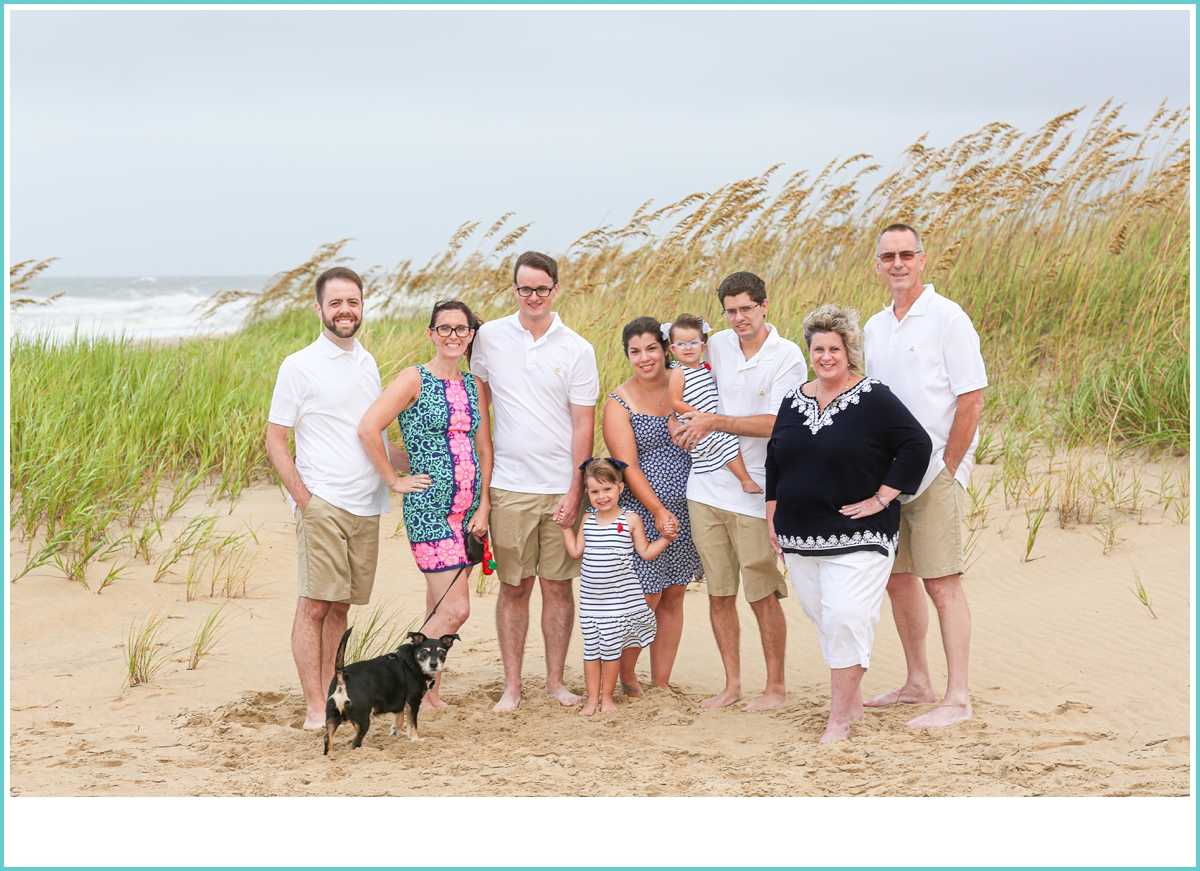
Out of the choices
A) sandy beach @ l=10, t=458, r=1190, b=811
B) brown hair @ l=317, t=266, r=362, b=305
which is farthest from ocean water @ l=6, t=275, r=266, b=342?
brown hair @ l=317, t=266, r=362, b=305

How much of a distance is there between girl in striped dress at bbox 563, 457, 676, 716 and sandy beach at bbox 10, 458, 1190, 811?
33 cm

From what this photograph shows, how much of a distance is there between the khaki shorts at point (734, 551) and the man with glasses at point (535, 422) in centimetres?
62

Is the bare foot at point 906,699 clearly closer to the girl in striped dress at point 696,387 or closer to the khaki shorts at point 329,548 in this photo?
the girl in striped dress at point 696,387

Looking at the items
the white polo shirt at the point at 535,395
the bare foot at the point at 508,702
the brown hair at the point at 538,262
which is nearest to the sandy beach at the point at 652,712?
the bare foot at the point at 508,702

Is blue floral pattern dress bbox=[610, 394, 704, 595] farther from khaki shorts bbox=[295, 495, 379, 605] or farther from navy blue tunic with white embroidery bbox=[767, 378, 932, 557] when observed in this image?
khaki shorts bbox=[295, 495, 379, 605]

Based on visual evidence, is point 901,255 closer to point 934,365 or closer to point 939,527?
point 934,365

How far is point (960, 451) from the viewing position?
4.62 m

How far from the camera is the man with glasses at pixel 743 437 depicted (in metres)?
4.76

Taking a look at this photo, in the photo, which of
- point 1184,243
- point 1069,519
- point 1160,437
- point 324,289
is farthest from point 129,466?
point 1184,243

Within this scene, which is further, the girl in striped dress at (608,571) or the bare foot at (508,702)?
the bare foot at (508,702)

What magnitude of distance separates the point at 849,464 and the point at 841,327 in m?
0.58

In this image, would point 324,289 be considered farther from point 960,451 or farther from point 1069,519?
point 1069,519

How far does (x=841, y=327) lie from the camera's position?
4.35 metres

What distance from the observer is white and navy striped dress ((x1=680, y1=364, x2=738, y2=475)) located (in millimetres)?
4867
